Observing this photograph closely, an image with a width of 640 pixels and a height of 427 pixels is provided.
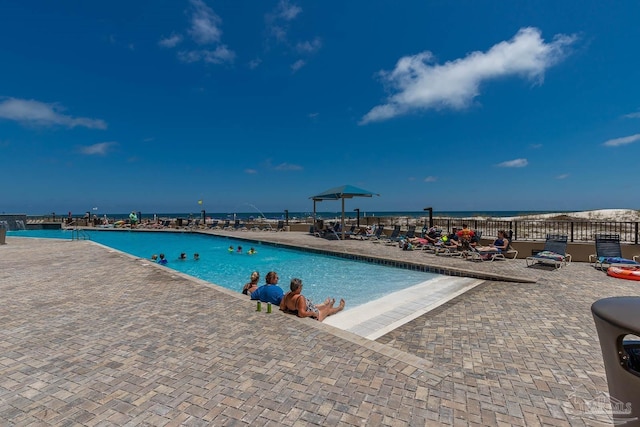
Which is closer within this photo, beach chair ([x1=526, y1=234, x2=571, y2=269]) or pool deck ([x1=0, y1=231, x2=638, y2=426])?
pool deck ([x1=0, y1=231, x2=638, y2=426])

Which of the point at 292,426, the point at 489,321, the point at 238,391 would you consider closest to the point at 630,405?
the point at 292,426

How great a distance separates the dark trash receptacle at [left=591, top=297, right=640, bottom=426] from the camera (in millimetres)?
1215

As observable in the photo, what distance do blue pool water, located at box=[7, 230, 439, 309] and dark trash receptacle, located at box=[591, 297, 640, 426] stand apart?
5493 mm

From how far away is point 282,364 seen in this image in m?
3.19

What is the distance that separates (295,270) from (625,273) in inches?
341

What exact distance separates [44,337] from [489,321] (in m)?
5.92

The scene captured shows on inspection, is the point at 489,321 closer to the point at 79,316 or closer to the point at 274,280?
the point at 274,280

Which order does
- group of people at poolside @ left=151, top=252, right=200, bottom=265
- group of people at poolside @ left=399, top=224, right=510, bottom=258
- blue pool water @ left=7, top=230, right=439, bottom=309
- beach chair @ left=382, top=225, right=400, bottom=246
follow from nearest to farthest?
blue pool water @ left=7, top=230, right=439, bottom=309 → group of people at poolside @ left=399, top=224, right=510, bottom=258 → group of people at poolside @ left=151, top=252, right=200, bottom=265 → beach chair @ left=382, top=225, right=400, bottom=246

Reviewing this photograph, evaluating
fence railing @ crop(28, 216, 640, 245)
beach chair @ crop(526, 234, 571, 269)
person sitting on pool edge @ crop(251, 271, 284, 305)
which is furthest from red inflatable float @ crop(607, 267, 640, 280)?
person sitting on pool edge @ crop(251, 271, 284, 305)

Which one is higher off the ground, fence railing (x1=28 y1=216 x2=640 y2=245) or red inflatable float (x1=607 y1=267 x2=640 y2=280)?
fence railing (x1=28 y1=216 x2=640 y2=245)

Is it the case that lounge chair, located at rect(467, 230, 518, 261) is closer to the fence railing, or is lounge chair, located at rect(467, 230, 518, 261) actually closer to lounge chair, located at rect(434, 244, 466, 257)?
lounge chair, located at rect(434, 244, 466, 257)

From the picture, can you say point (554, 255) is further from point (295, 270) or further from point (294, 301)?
point (295, 270)

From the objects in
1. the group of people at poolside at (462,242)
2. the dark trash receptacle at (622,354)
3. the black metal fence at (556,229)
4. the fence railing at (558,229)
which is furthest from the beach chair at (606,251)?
the dark trash receptacle at (622,354)

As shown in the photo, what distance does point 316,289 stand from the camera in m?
8.50
